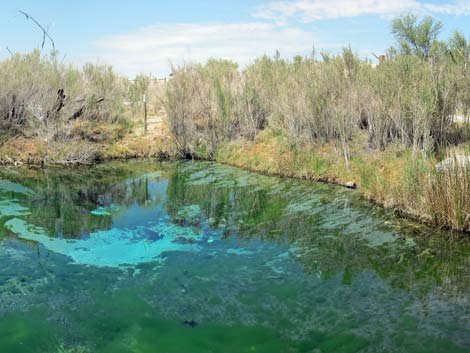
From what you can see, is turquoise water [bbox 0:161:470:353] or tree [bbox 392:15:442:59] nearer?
turquoise water [bbox 0:161:470:353]

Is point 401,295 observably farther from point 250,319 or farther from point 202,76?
point 202,76

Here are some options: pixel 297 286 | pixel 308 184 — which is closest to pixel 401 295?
pixel 297 286

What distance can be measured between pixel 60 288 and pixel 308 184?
26.3ft

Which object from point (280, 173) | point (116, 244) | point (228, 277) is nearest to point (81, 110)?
point (280, 173)

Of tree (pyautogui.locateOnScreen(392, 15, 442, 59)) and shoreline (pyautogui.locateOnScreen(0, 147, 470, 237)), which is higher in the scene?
tree (pyautogui.locateOnScreen(392, 15, 442, 59))

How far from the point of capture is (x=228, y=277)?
703 centimetres

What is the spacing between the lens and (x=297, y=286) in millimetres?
6629

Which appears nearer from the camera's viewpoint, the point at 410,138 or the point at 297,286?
the point at 297,286

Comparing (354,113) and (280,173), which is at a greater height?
(354,113)

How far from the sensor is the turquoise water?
526 cm

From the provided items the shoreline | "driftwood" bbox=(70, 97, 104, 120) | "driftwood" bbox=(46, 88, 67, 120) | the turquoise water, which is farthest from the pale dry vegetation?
"driftwood" bbox=(46, 88, 67, 120)

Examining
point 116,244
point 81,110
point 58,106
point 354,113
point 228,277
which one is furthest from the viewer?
point 81,110

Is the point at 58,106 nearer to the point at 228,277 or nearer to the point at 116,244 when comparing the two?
the point at 116,244

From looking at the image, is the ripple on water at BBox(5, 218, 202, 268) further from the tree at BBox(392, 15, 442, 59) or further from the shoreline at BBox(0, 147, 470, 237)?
the tree at BBox(392, 15, 442, 59)
